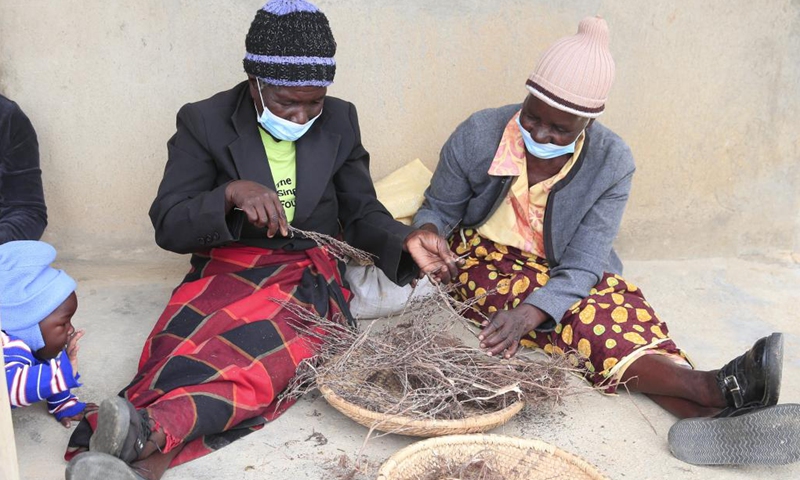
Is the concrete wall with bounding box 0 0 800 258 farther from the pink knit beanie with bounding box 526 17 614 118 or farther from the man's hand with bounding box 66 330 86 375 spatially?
the man's hand with bounding box 66 330 86 375

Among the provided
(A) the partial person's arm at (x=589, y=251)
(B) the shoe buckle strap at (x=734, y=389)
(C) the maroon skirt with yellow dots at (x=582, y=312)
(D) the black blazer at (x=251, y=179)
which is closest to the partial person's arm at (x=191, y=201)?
(D) the black blazer at (x=251, y=179)

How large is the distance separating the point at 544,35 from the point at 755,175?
55.8 inches

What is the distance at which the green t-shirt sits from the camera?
316 cm

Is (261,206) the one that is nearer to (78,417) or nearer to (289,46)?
(289,46)

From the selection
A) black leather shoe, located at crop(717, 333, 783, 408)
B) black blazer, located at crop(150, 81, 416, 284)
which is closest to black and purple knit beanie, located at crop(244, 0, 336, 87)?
black blazer, located at crop(150, 81, 416, 284)

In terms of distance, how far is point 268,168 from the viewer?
3.11 metres

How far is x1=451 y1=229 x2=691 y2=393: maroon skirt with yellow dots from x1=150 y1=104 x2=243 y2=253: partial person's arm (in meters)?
1.09

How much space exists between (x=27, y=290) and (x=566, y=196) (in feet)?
6.56

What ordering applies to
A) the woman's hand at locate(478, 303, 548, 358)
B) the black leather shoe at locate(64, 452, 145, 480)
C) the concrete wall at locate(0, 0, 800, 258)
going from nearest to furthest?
the black leather shoe at locate(64, 452, 145, 480) < the woman's hand at locate(478, 303, 548, 358) < the concrete wall at locate(0, 0, 800, 258)

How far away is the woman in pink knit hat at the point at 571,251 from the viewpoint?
2830mm

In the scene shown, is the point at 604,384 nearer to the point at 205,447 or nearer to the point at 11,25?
the point at 205,447

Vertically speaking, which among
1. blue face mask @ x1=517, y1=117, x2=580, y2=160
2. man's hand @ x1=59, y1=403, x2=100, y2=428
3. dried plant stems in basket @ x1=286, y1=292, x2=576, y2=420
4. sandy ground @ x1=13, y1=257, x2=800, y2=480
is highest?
blue face mask @ x1=517, y1=117, x2=580, y2=160

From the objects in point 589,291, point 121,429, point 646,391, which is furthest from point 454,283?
point 121,429

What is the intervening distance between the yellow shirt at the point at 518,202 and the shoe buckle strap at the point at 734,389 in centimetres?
96
